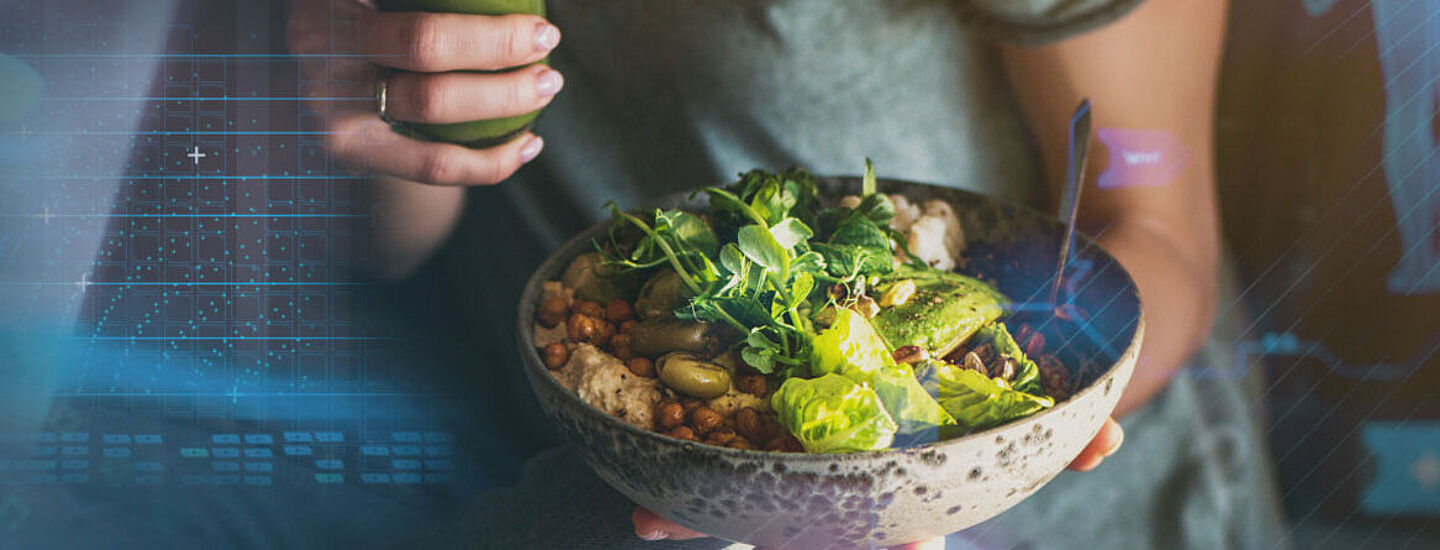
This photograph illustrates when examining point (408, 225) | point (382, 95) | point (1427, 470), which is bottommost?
point (1427, 470)

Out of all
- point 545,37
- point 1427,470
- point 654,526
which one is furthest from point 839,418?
point 1427,470

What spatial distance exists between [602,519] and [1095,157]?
47cm

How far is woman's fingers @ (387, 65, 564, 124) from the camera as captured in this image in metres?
0.41

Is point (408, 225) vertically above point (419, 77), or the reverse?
point (419, 77)

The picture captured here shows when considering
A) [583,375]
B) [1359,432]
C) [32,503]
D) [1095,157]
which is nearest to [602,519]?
[583,375]

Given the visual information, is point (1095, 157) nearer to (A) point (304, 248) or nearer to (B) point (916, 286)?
(B) point (916, 286)

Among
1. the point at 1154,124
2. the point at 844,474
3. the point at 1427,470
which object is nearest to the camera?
the point at 844,474

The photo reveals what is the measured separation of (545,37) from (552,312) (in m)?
0.13

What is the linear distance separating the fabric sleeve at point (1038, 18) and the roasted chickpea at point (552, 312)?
16.5 inches

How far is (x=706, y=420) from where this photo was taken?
0.32 meters

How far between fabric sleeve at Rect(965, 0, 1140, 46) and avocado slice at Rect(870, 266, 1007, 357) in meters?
0.34

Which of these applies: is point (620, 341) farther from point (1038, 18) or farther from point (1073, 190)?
point (1038, 18)

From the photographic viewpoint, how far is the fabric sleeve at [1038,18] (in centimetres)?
63

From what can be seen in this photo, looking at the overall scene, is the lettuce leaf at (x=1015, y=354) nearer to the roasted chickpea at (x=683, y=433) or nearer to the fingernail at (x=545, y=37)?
the roasted chickpea at (x=683, y=433)
